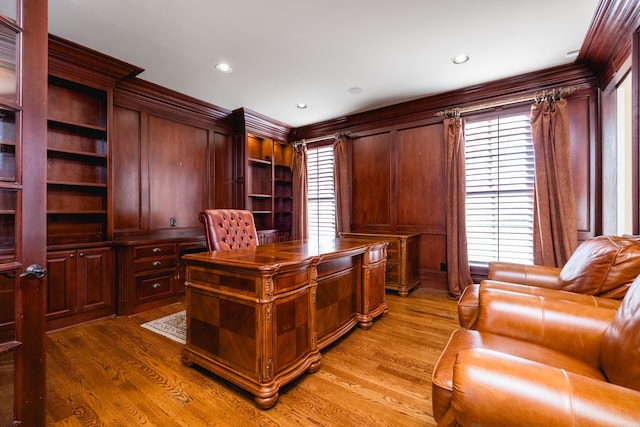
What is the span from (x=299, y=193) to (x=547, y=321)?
4.23m

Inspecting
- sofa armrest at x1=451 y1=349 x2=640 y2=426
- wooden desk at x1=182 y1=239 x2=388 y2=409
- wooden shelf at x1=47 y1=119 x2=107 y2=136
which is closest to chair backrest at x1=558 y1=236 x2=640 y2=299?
sofa armrest at x1=451 y1=349 x2=640 y2=426

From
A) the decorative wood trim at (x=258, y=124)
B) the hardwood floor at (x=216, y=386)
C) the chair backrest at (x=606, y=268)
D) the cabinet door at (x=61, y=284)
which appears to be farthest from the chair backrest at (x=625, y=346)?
the decorative wood trim at (x=258, y=124)

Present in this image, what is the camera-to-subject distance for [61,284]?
2.71m

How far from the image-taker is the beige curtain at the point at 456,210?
364 centimetres

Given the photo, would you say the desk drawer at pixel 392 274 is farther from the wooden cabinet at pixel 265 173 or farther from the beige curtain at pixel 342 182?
the wooden cabinet at pixel 265 173

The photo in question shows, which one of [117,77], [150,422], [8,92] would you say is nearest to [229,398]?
[150,422]

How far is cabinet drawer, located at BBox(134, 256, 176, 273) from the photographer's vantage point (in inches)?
124

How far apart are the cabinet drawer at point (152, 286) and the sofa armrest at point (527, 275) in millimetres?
3331

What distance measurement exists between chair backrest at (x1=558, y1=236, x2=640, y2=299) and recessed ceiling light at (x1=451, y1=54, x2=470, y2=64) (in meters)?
2.12

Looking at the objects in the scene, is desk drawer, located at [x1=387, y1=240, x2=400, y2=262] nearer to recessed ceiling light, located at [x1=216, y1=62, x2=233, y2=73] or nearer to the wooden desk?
the wooden desk

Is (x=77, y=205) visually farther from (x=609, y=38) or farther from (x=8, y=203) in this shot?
(x=609, y=38)

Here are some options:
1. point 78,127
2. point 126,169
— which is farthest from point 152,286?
point 78,127

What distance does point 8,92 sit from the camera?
1.11 m

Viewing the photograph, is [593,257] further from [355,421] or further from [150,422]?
[150,422]
